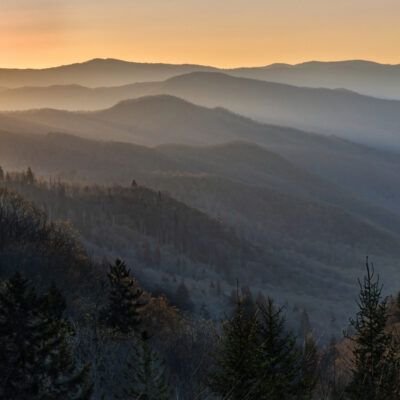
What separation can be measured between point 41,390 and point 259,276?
513 feet

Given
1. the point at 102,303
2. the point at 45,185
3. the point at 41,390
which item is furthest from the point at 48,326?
the point at 45,185

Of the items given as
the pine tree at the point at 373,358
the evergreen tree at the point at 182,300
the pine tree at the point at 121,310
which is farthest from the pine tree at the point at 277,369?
the evergreen tree at the point at 182,300

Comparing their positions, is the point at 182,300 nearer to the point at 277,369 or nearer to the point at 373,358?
the point at 373,358

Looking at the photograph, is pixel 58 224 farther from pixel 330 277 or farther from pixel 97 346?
pixel 330 277

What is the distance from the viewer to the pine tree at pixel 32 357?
9547mm

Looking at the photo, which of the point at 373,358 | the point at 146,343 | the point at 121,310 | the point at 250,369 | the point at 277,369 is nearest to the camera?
the point at 146,343

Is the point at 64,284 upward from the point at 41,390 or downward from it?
downward

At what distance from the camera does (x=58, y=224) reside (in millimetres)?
90625

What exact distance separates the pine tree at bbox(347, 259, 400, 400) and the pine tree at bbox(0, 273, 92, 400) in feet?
17.5

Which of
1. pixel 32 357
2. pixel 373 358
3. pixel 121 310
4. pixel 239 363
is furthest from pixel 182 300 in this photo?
pixel 32 357

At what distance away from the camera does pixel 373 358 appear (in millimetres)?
12773

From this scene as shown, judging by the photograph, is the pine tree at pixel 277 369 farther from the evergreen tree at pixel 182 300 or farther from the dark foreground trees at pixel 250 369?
the evergreen tree at pixel 182 300

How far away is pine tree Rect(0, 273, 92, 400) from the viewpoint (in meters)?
9.55

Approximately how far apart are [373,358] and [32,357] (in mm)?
7146
